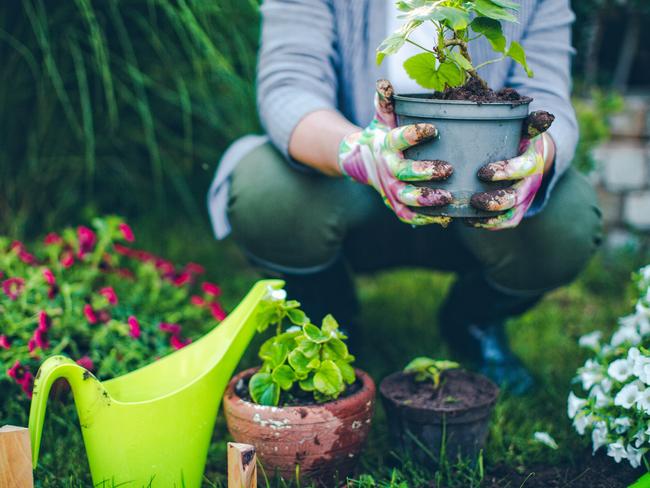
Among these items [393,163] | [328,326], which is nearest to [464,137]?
[393,163]

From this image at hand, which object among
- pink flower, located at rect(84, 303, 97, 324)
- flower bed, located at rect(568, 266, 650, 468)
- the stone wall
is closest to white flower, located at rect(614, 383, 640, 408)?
flower bed, located at rect(568, 266, 650, 468)

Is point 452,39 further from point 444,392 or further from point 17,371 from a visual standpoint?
point 17,371

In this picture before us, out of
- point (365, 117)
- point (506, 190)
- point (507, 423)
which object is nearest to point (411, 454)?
point (507, 423)

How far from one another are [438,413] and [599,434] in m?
0.25

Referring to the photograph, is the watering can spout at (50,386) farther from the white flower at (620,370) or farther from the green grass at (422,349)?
the white flower at (620,370)

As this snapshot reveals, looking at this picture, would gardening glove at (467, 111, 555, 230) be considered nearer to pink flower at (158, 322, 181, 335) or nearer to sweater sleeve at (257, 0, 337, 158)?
sweater sleeve at (257, 0, 337, 158)

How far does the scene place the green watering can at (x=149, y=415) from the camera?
1.00 m

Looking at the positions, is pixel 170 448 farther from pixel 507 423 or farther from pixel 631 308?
pixel 631 308

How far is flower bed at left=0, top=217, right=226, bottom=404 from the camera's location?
4.41 feet

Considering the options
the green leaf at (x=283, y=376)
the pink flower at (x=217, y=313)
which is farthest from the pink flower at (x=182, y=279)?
the green leaf at (x=283, y=376)

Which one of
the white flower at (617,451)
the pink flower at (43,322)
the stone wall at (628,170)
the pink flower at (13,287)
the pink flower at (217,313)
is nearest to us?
the white flower at (617,451)

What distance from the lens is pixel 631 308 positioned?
1913 millimetres

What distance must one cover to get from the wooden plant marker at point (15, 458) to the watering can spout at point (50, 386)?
0.09 ft

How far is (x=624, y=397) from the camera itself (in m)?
1.09
